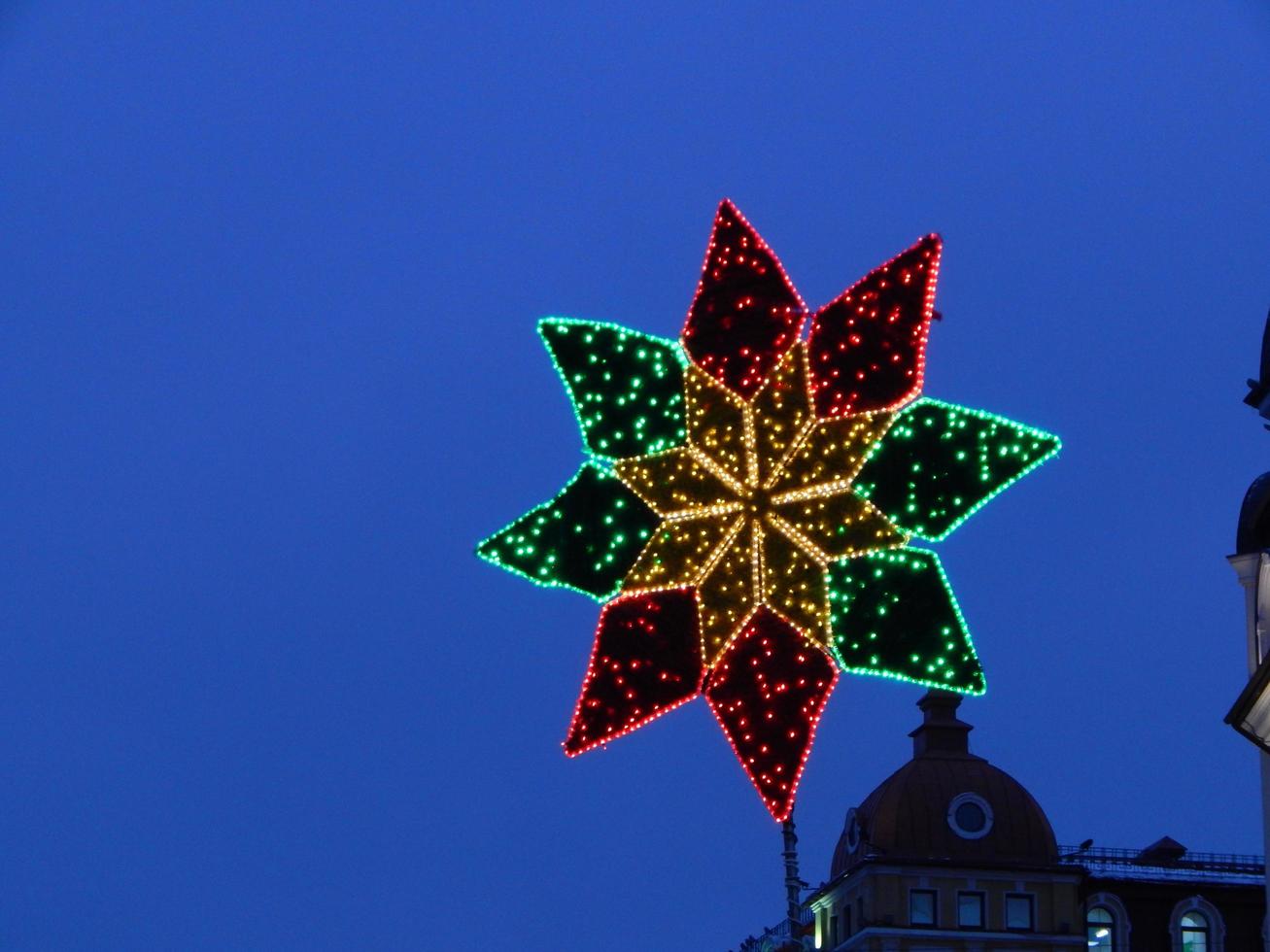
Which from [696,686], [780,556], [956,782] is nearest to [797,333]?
[780,556]

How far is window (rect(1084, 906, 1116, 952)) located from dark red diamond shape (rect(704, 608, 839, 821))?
3797 centimetres

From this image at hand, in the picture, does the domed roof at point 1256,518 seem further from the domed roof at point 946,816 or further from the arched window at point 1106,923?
the arched window at point 1106,923

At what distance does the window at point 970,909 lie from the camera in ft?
155

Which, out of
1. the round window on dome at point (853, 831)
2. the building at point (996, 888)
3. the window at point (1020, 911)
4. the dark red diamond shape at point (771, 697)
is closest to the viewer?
the dark red diamond shape at point (771, 697)

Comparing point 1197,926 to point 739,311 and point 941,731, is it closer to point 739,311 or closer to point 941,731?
point 941,731

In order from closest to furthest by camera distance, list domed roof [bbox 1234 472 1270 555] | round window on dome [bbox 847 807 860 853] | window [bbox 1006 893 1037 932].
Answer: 1. domed roof [bbox 1234 472 1270 555]
2. window [bbox 1006 893 1037 932]
3. round window on dome [bbox 847 807 860 853]

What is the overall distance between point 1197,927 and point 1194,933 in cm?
15

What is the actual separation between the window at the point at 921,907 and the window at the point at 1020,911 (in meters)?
1.73

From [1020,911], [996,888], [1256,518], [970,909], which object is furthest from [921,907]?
[1256,518]

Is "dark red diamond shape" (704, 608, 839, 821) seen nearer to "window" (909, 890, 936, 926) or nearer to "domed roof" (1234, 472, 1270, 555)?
"domed roof" (1234, 472, 1270, 555)

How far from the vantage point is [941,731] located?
48656 millimetres

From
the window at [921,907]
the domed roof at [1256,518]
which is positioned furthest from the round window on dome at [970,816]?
the domed roof at [1256,518]

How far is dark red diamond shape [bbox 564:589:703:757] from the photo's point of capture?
38.5ft

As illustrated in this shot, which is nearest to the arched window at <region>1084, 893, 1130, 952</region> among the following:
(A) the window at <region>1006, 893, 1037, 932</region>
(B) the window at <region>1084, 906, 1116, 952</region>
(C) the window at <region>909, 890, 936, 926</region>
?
(B) the window at <region>1084, 906, 1116, 952</region>
